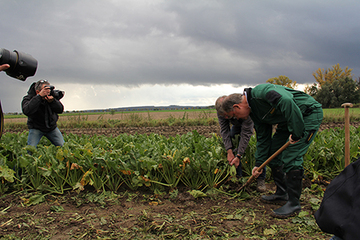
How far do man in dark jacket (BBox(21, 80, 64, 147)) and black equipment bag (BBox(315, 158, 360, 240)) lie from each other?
473 centimetres

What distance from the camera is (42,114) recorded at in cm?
484

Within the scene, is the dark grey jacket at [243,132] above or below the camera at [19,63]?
below

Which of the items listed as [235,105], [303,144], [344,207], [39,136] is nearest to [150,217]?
[235,105]

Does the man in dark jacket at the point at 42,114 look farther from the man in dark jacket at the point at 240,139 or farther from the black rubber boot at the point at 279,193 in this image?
the black rubber boot at the point at 279,193

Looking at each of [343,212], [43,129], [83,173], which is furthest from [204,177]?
[43,129]

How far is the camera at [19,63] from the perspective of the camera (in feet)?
9.66

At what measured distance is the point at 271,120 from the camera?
3.24m

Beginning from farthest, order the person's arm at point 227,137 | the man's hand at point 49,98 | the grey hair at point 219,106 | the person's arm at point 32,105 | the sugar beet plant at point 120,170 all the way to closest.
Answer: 1. the man's hand at point 49,98
2. the person's arm at point 32,105
3. the person's arm at point 227,137
4. the sugar beet plant at point 120,170
5. the grey hair at point 219,106

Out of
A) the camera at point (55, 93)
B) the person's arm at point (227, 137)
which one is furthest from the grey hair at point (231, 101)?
the camera at point (55, 93)

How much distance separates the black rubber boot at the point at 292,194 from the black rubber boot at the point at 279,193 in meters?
0.33

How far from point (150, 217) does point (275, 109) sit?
211 cm

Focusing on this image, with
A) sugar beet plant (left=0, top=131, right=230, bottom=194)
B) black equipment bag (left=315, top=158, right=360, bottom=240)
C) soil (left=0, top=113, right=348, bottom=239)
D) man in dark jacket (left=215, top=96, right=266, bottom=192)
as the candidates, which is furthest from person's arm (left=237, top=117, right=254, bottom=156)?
black equipment bag (left=315, top=158, right=360, bottom=240)

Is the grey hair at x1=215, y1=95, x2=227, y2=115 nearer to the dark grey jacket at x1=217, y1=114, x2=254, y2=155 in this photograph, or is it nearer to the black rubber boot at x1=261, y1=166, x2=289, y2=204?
the dark grey jacket at x1=217, y1=114, x2=254, y2=155

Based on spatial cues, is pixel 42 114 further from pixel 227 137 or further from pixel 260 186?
pixel 260 186
